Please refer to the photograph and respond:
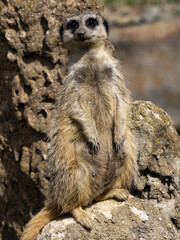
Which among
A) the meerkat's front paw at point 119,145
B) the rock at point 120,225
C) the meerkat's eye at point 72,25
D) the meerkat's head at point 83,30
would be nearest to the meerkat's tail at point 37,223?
the rock at point 120,225

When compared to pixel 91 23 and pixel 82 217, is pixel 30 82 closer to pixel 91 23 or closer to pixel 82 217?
pixel 91 23

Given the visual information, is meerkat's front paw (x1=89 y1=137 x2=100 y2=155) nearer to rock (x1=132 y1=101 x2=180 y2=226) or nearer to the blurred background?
rock (x1=132 y1=101 x2=180 y2=226)

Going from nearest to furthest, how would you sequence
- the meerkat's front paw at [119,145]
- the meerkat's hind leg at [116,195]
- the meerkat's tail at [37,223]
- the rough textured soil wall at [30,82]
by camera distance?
the meerkat's tail at [37,223] < the meerkat's hind leg at [116,195] < the meerkat's front paw at [119,145] < the rough textured soil wall at [30,82]

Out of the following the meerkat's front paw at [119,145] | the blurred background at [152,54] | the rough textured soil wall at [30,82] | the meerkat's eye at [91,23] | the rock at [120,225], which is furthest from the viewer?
the blurred background at [152,54]

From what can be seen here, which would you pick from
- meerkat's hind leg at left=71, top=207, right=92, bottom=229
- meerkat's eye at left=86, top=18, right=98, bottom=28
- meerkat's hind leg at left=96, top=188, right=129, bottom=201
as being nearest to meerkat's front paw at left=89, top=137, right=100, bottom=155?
meerkat's hind leg at left=96, top=188, right=129, bottom=201

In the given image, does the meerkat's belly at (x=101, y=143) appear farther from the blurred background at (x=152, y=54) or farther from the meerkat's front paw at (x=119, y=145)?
the blurred background at (x=152, y=54)

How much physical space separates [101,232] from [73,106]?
929 mm

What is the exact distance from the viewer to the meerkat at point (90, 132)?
3373 mm

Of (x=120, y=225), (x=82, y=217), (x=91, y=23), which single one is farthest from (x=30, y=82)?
(x=120, y=225)

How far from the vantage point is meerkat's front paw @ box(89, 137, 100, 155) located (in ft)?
11.2

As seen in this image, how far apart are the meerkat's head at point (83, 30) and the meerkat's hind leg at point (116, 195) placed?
43.0 inches

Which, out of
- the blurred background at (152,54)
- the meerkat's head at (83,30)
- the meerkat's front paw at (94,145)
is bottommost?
the blurred background at (152,54)

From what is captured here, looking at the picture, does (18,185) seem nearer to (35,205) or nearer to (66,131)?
(35,205)

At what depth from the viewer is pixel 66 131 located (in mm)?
3455
